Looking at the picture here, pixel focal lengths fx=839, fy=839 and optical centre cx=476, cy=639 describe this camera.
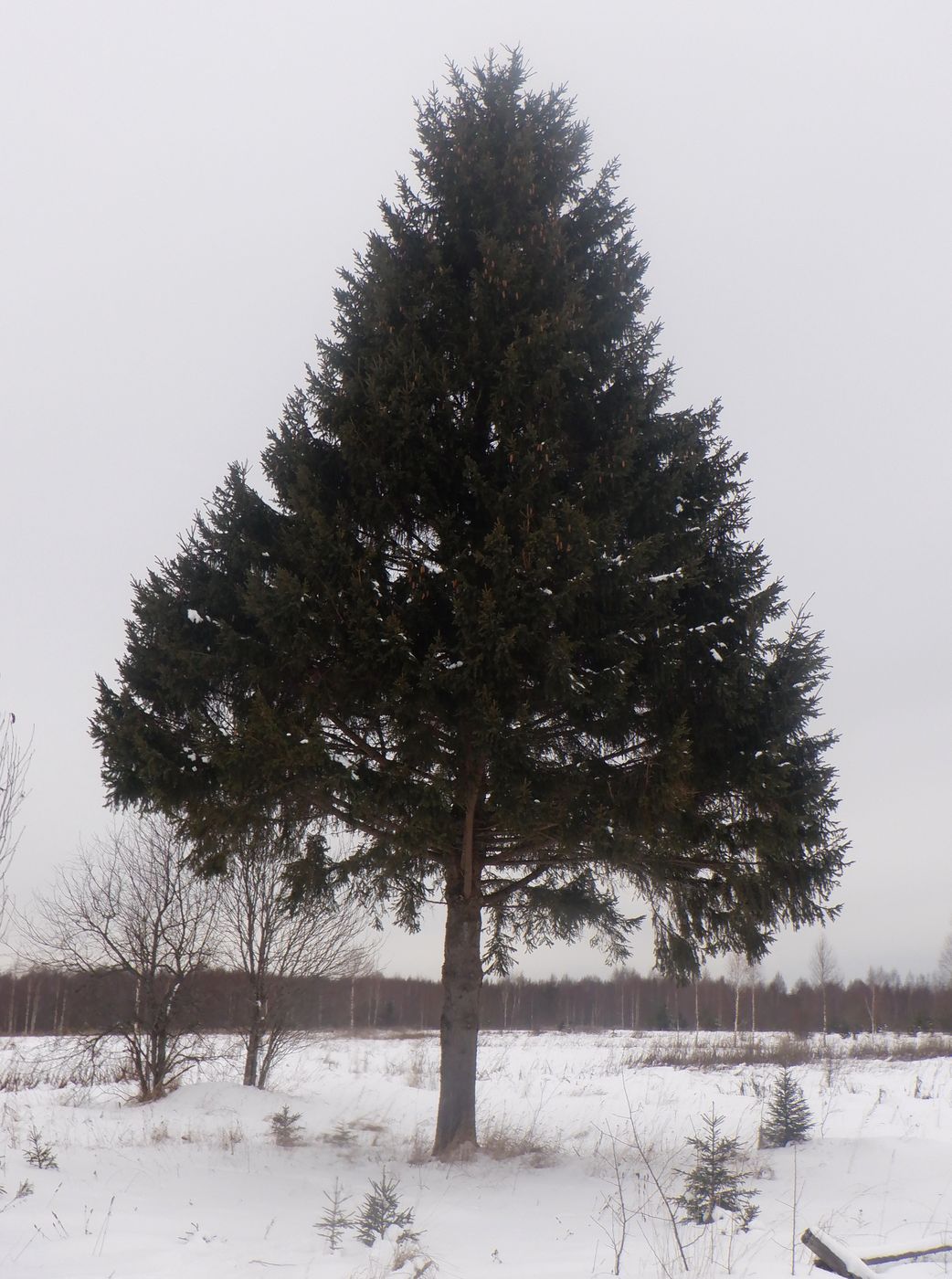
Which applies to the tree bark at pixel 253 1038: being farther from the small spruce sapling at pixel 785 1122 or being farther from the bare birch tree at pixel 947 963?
the bare birch tree at pixel 947 963

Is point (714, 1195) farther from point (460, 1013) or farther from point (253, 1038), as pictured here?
point (253, 1038)

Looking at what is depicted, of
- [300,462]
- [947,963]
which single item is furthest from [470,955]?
[947,963]

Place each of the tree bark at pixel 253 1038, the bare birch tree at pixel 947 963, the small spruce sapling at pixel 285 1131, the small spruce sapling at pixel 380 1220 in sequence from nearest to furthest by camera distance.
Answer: the small spruce sapling at pixel 380 1220, the small spruce sapling at pixel 285 1131, the tree bark at pixel 253 1038, the bare birch tree at pixel 947 963

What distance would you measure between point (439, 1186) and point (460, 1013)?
1633mm

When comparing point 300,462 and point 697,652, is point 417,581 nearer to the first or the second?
point 300,462

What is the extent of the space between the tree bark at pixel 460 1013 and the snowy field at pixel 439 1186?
1.14 feet

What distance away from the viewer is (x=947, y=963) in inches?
2256

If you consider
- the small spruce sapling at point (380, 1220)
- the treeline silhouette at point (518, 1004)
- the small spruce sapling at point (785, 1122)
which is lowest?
the treeline silhouette at point (518, 1004)

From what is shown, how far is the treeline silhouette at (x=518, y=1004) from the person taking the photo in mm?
14703

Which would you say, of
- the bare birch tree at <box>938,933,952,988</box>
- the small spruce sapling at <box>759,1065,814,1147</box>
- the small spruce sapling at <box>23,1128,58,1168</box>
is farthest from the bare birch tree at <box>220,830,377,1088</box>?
the bare birch tree at <box>938,933,952,988</box>

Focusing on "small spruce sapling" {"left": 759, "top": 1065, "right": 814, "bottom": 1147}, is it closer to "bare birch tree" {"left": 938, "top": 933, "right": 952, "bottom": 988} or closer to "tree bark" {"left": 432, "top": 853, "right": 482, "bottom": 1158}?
"tree bark" {"left": 432, "top": 853, "right": 482, "bottom": 1158}

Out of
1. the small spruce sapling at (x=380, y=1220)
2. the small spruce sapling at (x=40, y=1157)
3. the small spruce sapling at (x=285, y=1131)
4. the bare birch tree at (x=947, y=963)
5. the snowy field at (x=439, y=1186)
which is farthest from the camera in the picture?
the bare birch tree at (x=947, y=963)

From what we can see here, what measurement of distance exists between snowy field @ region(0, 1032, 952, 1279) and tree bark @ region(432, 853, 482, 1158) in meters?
0.35

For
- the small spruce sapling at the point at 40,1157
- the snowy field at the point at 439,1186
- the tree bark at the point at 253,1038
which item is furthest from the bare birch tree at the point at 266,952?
the small spruce sapling at the point at 40,1157
